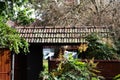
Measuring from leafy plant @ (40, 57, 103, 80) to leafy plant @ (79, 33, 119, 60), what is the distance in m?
3.82

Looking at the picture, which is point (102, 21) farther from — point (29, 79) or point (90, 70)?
point (90, 70)

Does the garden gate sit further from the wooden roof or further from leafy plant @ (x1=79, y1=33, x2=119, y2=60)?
leafy plant @ (x1=79, y1=33, x2=119, y2=60)

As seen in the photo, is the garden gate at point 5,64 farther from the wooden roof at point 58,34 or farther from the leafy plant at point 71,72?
the leafy plant at point 71,72

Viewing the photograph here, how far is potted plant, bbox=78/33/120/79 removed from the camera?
57.7 feet

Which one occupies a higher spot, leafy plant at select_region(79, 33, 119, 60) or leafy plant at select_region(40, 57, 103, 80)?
leafy plant at select_region(79, 33, 119, 60)

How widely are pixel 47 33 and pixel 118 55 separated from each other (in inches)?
171

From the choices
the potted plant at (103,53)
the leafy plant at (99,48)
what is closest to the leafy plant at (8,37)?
the potted plant at (103,53)

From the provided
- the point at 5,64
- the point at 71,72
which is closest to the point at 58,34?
the point at 5,64

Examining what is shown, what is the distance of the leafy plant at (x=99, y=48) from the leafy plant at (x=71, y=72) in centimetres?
382

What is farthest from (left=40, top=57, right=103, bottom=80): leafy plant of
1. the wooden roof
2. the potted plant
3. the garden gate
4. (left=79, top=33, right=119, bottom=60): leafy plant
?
the garden gate

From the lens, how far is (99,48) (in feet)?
65.1

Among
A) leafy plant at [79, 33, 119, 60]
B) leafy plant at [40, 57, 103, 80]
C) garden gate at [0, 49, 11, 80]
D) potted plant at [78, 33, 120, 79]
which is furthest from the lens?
garden gate at [0, 49, 11, 80]

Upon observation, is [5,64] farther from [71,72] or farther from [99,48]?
[71,72]

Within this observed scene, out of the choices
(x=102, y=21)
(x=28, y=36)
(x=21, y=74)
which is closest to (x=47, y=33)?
(x=28, y=36)
